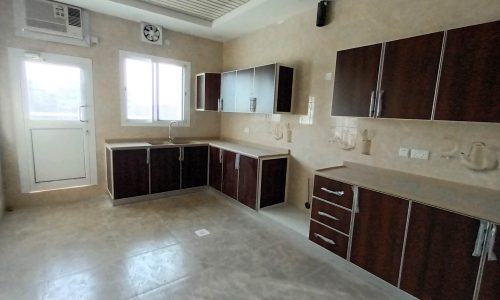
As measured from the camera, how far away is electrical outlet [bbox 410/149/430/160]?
87.9 inches

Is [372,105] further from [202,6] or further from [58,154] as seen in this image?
[58,154]

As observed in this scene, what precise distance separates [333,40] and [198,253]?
9.18 feet

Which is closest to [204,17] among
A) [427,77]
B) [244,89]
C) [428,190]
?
[244,89]

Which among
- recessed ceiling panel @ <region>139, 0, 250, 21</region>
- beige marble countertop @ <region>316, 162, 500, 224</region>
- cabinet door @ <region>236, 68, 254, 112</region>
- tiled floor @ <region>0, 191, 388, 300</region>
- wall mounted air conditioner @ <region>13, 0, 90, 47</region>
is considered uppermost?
recessed ceiling panel @ <region>139, 0, 250, 21</region>

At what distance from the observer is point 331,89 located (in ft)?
9.81

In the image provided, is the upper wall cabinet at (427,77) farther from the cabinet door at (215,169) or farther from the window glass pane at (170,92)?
the window glass pane at (170,92)

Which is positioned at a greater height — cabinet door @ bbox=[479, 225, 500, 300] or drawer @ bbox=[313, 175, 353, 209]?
drawer @ bbox=[313, 175, 353, 209]

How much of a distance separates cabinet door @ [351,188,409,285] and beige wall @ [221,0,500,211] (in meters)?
0.62

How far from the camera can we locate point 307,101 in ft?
10.8

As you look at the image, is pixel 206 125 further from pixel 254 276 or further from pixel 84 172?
pixel 254 276

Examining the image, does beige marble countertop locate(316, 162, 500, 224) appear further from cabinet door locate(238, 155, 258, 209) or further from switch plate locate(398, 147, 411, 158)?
cabinet door locate(238, 155, 258, 209)

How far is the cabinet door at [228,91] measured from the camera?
13.1 ft

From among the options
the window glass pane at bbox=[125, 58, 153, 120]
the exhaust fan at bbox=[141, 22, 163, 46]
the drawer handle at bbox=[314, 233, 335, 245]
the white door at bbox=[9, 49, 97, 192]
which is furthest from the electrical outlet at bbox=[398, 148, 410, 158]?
the white door at bbox=[9, 49, 97, 192]

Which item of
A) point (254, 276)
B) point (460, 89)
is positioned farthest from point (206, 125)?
point (460, 89)
